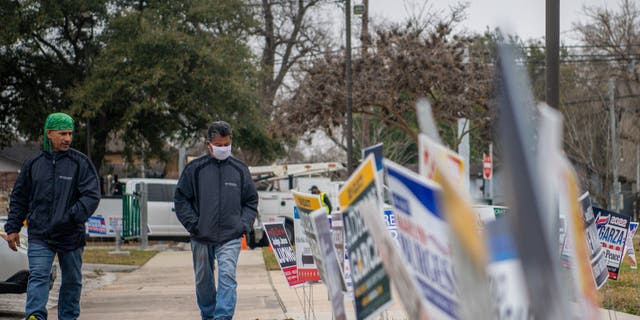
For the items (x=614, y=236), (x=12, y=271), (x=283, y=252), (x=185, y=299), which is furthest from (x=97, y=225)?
(x=614, y=236)

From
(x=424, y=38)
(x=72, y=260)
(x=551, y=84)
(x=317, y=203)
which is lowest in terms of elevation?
(x=72, y=260)

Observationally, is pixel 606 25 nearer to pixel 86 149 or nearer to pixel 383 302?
pixel 86 149

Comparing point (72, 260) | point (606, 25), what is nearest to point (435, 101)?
point (606, 25)

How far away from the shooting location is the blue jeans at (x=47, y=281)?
24.0 ft

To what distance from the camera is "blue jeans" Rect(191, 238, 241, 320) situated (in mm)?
7734

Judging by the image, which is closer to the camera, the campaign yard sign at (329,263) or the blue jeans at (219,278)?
the campaign yard sign at (329,263)

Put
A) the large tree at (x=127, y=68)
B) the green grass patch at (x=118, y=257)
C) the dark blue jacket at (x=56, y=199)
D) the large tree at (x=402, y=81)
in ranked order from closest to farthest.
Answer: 1. the dark blue jacket at (x=56, y=199)
2. the green grass patch at (x=118, y=257)
3. the large tree at (x=402, y=81)
4. the large tree at (x=127, y=68)

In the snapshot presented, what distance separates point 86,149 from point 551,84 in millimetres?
23281

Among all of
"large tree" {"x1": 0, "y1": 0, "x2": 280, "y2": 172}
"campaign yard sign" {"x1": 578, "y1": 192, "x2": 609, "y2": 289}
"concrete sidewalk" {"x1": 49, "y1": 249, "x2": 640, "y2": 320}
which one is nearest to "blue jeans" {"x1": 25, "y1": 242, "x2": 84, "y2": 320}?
"concrete sidewalk" {"x1": 49, "y1": 249, "x2": 640, "y2": 320}

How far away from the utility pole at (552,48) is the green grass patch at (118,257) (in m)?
10.3

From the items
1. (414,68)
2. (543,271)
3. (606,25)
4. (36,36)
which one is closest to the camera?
(543,271)

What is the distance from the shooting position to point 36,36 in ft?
95.4

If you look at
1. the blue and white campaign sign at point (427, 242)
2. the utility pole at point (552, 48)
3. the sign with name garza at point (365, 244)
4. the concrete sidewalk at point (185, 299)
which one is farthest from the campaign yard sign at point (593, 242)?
the blue and white campaign sign at point (427, 242)

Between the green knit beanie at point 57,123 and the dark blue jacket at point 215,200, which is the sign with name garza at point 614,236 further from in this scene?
the green knit beanie at point 57,123
